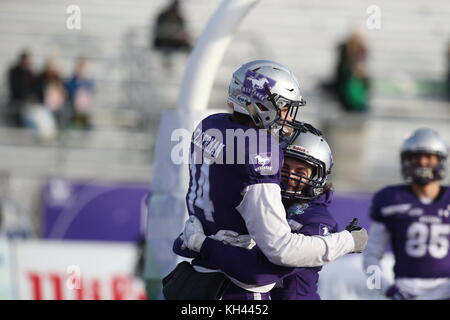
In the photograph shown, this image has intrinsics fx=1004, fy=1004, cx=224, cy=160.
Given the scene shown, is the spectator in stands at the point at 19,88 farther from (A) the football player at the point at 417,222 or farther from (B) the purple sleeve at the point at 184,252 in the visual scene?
(B) the purple sleeve at the point at 184,252

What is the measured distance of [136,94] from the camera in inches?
474

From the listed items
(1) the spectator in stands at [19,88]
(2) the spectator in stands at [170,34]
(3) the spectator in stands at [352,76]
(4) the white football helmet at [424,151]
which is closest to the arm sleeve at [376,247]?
(4) the white football helmet at [424,151]

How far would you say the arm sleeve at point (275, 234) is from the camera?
399 centimetres

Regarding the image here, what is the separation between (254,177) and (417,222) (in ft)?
7.82

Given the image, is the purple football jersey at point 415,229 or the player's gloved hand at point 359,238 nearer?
the player's gloved hand at point 359,238

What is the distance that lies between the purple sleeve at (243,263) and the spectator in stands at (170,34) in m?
8.44

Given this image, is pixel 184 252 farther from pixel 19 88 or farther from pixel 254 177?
pixel 19 88

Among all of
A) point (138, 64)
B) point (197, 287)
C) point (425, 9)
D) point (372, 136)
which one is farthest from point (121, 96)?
point (197, 287)

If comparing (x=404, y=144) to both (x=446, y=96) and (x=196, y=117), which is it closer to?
(x=196, y=117)

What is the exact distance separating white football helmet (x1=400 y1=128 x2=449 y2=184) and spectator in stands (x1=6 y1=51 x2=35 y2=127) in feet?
23.4

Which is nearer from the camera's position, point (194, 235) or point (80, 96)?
point (194, 235)

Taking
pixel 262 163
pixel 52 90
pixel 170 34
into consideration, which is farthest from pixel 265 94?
pixel 170 34

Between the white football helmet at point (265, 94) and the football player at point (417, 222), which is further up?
the white football helmet at point (265, 94)

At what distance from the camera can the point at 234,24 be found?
5.52 m
